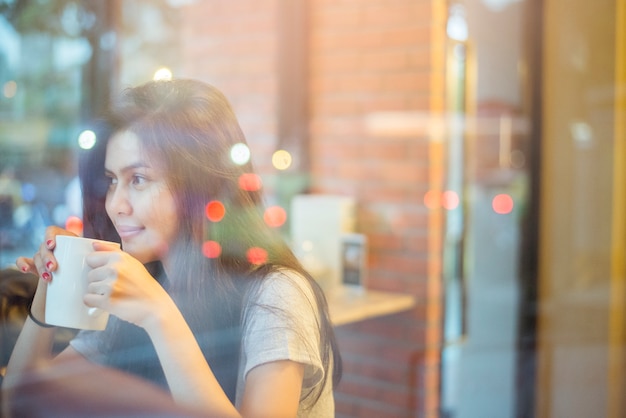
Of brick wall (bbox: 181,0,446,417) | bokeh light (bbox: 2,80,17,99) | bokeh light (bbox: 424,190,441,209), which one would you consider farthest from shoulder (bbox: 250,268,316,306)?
bokeh light (bbox: 424,190,441,209)

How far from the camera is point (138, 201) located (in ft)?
1.84

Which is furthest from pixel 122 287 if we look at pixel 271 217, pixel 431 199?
pixel 431 199

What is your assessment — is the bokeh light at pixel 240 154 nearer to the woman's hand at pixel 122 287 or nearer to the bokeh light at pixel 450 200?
the woman's hand at pixel 122 287

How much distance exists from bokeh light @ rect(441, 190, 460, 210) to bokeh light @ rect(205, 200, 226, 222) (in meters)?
1.53

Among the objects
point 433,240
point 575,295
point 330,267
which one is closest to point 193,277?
point 330,267

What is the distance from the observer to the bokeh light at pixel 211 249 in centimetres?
63

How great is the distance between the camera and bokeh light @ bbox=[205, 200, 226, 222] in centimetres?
62

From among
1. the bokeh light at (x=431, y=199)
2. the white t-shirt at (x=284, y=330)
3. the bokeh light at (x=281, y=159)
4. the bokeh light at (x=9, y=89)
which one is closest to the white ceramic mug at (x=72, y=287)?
the white t-shirt at (x=284, y=330)

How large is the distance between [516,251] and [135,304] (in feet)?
6.73

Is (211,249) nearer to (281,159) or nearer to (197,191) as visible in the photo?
(197,191)

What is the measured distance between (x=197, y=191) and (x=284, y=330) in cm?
16

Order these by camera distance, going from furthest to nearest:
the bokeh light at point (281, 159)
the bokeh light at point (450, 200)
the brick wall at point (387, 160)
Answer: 1. the bokeh light at point (450, 200)
2. the brick wall at point (387, 160)
3. the bokeh light at point (281, 159)

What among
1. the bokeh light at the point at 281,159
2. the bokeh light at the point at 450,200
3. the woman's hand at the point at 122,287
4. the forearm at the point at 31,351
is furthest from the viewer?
the bokeh light at the point at 450,200

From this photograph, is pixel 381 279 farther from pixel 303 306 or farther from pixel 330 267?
pixel 303 306
